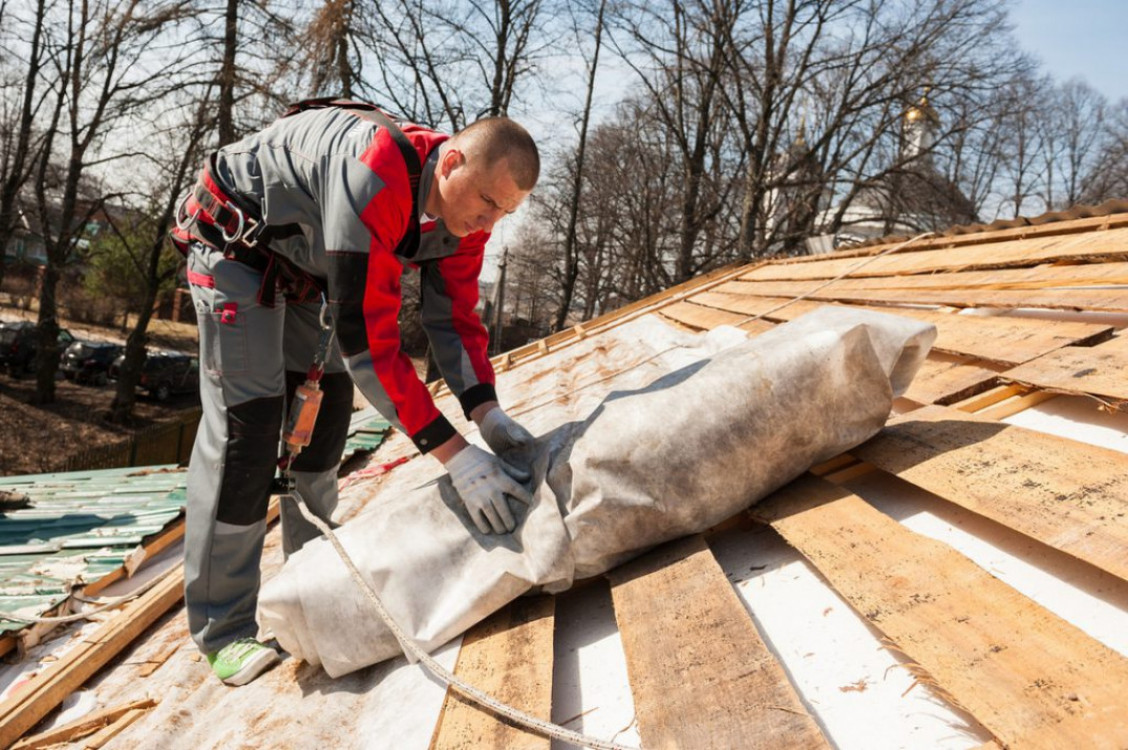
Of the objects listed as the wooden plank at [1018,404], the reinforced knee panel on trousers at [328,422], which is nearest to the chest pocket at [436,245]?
the reinforced knee panel on trousers at [328,422]

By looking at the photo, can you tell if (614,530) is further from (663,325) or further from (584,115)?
(584,115)

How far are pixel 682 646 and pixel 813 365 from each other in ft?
2.38

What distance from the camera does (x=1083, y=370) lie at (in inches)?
75.4

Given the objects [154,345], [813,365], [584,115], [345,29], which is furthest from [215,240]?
[154,345]

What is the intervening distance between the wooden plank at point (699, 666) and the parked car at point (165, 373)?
72.8 ft

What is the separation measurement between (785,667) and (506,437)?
112cm

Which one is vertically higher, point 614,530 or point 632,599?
point 614,530

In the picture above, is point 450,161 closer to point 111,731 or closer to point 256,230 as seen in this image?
point 256,230

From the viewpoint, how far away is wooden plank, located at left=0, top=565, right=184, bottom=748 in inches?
87.2

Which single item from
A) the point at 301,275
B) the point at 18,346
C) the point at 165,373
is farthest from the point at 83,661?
the point at 18,346

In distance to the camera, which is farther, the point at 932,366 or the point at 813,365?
the point at 932,366

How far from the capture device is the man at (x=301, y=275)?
6.69 feet

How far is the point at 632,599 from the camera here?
1.63m

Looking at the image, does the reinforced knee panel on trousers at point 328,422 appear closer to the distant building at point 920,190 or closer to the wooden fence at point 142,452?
the wooden fence at point 142,452
